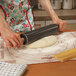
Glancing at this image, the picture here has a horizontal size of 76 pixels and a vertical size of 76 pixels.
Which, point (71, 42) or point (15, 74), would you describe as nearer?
point (15, 74)

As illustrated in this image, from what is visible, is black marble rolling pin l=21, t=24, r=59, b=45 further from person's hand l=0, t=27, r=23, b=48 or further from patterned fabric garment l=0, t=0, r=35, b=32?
patterned fabric garment l=0, t=0, r=35, b=32

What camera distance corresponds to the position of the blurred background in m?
2.07

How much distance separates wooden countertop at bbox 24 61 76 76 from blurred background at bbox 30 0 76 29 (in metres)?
1.40

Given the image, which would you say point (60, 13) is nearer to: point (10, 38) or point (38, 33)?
point (38, 33)

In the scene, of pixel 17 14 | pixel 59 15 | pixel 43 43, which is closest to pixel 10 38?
pixel 43 43

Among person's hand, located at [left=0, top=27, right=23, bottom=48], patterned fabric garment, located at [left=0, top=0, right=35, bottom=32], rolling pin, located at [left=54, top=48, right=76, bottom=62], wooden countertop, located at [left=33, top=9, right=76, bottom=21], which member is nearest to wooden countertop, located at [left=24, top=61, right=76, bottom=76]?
rolling pin, located at [left=54, top=48, right=76, bottom=62]

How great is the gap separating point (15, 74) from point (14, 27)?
29.5 inches

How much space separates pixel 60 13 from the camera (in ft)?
7.07

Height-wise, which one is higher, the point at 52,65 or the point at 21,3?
the point at 21,3

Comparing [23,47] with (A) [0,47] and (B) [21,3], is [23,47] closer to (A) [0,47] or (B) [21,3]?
(A) [0,47]

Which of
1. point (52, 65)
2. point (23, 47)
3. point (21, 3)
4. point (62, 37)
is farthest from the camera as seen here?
point (21, 3)

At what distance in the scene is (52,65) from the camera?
0.69 m

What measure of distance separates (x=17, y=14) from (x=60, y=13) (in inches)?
41.5

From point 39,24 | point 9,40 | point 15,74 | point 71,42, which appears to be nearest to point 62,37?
point 71,42
